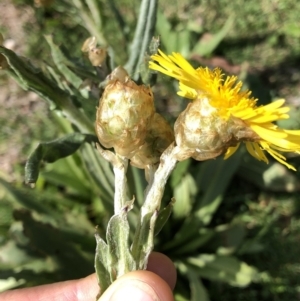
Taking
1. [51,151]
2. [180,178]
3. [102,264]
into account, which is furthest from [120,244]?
[180,178]

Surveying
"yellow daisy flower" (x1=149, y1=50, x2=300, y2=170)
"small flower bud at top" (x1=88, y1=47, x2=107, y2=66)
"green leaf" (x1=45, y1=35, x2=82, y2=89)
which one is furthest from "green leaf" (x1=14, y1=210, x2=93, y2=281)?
"yellow daisy flower" (x1=149, y1=50, x2=300, y2=170)

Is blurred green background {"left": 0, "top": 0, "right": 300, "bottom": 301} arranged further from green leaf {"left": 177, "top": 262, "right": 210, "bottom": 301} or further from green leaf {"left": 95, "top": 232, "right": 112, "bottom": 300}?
green leaf {"left": 95, "top": 232, "right": 112, "bottom": 300}

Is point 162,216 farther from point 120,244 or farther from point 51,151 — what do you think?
point 51,151

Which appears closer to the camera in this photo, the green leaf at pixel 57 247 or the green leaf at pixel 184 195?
the green leaf at pixel 57 247

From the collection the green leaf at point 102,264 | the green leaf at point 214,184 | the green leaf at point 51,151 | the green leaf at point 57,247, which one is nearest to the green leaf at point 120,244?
the green leaf at point 102,264

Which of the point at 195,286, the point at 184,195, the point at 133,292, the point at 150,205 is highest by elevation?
the point at 150,205

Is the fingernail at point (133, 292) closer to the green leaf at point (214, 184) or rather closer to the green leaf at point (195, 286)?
the green leaf at point (195, 286)
